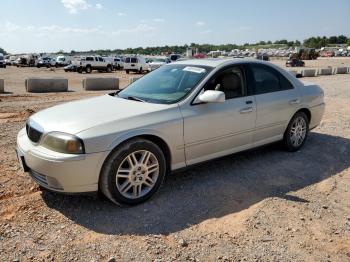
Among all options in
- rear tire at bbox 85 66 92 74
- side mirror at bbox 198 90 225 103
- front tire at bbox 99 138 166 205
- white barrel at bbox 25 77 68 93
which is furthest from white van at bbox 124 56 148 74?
front tire at bbox 99 138 166 205

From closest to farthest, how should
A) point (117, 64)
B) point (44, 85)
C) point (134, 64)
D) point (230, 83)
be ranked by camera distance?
point (230, 83) < point (44, 85) < point (134, 64) < point (117, 64)

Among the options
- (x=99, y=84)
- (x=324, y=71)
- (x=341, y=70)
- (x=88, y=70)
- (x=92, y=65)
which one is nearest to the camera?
(x=99, y=84)

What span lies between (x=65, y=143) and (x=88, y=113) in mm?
628

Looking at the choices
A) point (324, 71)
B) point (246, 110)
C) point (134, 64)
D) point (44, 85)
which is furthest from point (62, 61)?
point (246, 110)

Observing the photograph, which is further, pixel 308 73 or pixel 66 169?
pixel 308 73

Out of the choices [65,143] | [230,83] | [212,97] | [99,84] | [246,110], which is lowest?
[99,84]

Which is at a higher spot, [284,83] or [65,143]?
[284,83]

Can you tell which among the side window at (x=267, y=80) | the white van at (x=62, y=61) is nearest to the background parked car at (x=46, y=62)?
the white van at (x=62, y=61)

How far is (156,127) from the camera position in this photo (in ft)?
13.1

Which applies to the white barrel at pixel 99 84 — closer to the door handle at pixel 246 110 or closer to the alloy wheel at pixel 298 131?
the alloy wheel at pixel 298 131

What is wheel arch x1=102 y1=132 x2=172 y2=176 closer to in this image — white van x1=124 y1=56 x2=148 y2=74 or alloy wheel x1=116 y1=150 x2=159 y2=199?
Result: alloy wheel x1=116 y1=150 x2=159 y2=199

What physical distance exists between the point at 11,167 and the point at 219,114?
2.99 meters

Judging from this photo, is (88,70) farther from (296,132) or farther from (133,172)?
(133,172)

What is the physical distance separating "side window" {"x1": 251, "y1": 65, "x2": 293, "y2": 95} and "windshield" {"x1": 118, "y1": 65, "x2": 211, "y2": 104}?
89cm
